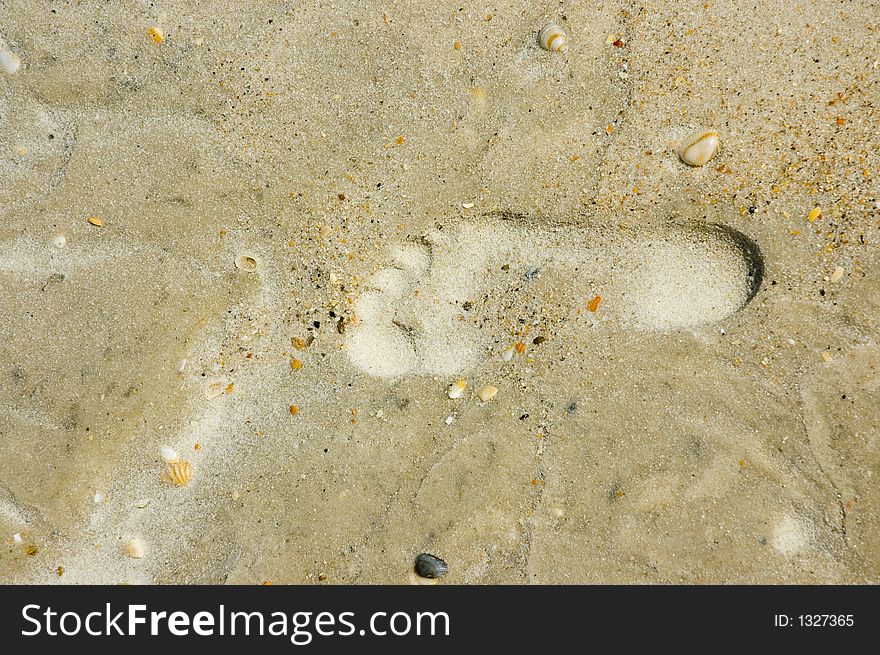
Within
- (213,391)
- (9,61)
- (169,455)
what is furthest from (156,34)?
(169,455)

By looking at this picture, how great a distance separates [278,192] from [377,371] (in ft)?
3.58

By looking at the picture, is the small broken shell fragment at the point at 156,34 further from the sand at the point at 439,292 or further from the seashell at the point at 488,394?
the seashell at the point at 488,394

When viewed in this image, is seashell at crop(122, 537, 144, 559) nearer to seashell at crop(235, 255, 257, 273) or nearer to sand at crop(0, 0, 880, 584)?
sand at crop(0, 0, 880, 584)

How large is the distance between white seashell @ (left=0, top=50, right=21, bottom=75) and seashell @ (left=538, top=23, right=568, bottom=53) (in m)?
2.81

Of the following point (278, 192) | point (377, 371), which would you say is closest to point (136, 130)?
point (278, 192)

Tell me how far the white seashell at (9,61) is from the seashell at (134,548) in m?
2.60

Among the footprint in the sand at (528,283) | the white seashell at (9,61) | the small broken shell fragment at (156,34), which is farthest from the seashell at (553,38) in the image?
the white seashell at (9,61)

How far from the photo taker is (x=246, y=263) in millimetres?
2883

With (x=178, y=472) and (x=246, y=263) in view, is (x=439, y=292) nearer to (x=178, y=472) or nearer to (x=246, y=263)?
(x=246, y=263)

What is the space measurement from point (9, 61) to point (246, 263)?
1.70 metres

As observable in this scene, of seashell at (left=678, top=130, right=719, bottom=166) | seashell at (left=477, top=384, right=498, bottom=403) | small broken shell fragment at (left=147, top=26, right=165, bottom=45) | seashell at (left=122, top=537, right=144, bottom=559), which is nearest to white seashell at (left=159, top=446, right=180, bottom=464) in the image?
seashell at (left=122, top=537, right=144, bottom=559)

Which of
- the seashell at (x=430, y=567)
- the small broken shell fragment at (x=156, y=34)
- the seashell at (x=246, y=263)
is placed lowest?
the seashell at (x=430, y=567)

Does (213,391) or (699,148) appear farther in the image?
(213,391)

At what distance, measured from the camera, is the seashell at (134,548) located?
112 inches
